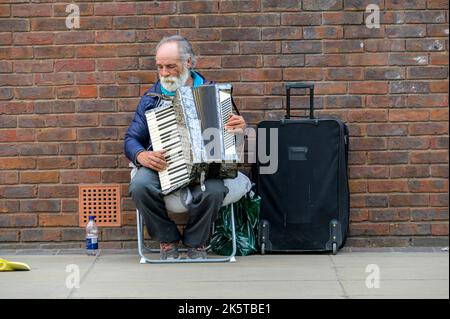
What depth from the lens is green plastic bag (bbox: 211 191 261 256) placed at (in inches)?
259

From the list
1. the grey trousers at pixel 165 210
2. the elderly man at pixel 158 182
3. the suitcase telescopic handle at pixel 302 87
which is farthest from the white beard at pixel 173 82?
the suitcase telescopic handle at pixel 302 87

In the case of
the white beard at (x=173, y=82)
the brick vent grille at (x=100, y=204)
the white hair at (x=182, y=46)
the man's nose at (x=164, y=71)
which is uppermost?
the white hair at (x=182, y=46)

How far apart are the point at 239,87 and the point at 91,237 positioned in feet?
4.59

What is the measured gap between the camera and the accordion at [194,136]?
6.08 m

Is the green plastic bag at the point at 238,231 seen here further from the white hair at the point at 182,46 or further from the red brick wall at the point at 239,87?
the white hair at the point at 182,46

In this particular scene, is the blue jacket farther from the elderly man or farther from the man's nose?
the man's nose

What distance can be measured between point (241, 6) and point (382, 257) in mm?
1895

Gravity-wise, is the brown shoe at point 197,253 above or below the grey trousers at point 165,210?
below

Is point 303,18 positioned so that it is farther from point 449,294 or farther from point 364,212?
point 449,294

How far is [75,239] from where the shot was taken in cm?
693

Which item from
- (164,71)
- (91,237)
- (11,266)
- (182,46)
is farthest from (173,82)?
(11,266)

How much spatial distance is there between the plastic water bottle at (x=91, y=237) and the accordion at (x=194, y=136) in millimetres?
817

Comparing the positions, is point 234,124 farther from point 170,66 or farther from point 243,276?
point 243,276

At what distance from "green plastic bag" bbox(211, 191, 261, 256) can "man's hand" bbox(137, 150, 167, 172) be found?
24.6 inches
